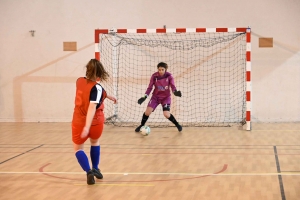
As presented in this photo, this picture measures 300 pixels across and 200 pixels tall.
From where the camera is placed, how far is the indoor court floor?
5.40 m

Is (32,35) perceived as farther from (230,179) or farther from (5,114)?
(230,179)

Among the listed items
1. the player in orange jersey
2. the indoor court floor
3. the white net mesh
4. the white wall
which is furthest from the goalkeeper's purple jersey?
the player in orange jersey

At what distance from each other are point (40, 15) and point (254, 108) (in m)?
6.09

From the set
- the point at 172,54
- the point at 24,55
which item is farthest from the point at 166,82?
the point at 24,55

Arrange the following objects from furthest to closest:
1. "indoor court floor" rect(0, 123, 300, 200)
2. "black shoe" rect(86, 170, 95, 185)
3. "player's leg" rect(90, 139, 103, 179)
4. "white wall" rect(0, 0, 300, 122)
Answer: "white wall" rect(0, 0, 300, 122), "player's leg" rect(90, 139, 103, 179), "black shoe" rect(86, 170, 95, 185), "indoor court floor" rect(0, 123, 300, 200)

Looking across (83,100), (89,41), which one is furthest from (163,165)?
(89,41)

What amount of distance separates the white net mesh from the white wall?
1.22 ft

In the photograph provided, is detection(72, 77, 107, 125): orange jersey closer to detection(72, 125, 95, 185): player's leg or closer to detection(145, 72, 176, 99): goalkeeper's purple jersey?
detection(72, 125, 95, 185): player's leg

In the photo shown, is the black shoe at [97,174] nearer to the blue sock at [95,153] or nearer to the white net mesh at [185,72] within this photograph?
the blue sock at [95,153]

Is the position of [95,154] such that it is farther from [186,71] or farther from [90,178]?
[186,71]

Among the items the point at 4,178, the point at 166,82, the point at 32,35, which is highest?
the point at 32,35

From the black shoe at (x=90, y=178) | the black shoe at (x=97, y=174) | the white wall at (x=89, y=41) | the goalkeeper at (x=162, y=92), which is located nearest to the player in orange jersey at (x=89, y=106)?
the black shoe at (x=90, y=178)

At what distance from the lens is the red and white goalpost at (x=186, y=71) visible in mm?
11789

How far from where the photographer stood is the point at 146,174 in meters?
6.30
